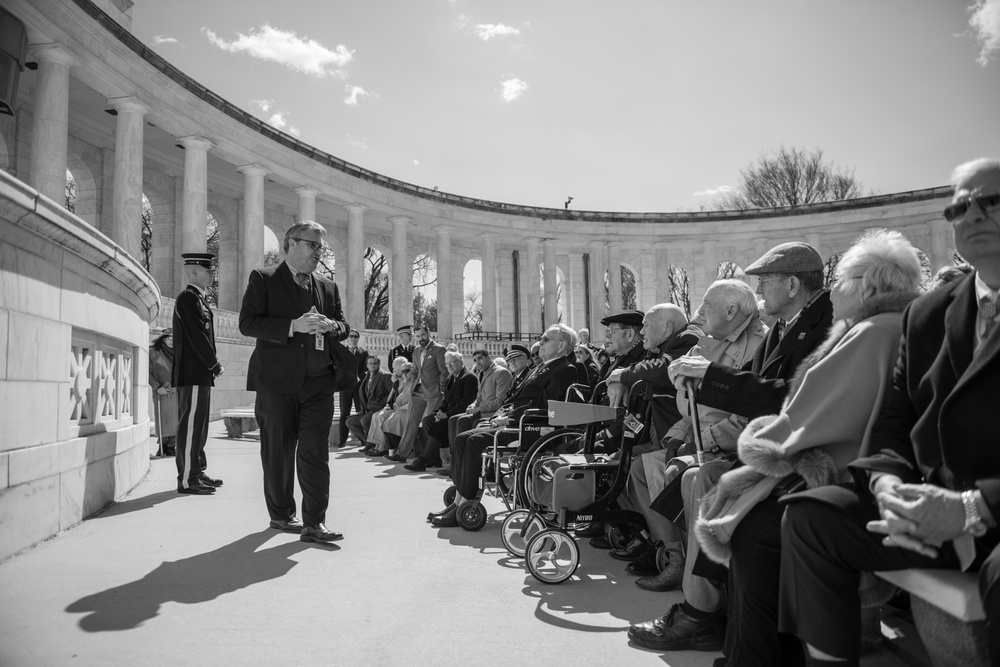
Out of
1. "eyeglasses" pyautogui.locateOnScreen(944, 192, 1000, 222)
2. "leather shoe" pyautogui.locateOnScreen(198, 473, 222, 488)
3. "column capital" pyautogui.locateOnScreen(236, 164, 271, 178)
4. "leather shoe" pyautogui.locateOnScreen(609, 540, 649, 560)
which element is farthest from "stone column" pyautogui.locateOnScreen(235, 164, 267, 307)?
"eyeglasses" pyautogui.locateOnScreen(944, 192, 1000, 222)

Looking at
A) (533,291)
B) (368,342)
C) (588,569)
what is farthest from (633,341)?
(533,291)

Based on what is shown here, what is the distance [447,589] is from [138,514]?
317cm

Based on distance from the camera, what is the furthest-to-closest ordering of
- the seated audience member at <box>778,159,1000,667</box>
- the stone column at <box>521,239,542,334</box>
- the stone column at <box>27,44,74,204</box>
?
1. the stone column at <box>521,239,542,334</box>
2. the stone column at <box>27,44,74,204</box>
3. the seated audience member at <box>778,159,1000,667</box>

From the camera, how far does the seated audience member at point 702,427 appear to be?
3971 millimetres

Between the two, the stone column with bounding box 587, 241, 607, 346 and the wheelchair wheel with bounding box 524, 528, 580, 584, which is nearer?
the wheelchair wheel with bounding box 524, 528, 580, 584

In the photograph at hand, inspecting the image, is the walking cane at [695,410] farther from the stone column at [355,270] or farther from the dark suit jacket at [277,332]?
the stone column at [355,270]

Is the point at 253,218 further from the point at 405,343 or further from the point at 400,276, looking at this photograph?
the point at 405,343

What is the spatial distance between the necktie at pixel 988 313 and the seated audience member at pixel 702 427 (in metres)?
1.57

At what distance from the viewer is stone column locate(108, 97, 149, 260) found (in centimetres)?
1908

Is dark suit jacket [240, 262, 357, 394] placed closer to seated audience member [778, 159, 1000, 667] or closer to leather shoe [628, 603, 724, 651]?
leather shoe [628, 603, 724, 651]

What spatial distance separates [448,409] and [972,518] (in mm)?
8544

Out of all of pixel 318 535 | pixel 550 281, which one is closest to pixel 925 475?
pixel 318 535

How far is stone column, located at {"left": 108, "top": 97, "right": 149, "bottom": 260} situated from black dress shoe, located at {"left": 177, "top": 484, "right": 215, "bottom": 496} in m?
13.8

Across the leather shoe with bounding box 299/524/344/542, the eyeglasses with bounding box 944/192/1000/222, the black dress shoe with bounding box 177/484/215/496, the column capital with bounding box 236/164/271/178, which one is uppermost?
the column capital with bounding box 236/164/271/178
